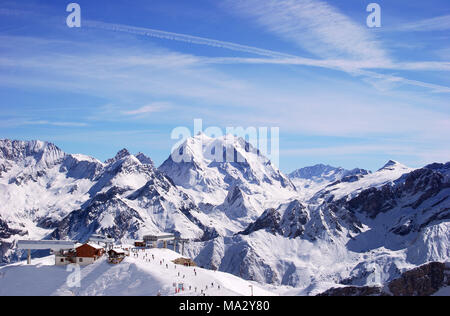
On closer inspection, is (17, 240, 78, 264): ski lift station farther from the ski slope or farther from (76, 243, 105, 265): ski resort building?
(76, 243, 105, 265): ski resort building

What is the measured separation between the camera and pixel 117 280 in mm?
125812

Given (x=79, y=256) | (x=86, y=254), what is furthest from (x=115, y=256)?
(x=79, y=256)

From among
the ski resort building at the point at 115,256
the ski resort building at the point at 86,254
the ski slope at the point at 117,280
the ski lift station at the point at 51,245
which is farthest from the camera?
the ski lift station at the point at 51,245

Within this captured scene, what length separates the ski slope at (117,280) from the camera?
391 ft

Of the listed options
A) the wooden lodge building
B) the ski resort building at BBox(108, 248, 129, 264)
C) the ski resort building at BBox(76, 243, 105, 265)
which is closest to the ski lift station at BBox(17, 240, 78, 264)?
the wooden lodge building

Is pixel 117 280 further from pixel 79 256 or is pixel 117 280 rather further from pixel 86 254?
pixel 79 256

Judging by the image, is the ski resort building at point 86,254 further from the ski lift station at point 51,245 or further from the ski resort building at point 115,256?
the ski lift station at point 51,245

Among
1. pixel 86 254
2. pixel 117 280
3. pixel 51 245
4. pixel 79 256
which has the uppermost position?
pixel 51 245

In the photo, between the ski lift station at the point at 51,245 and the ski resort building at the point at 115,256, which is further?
the ski lift station at the point at 51,245

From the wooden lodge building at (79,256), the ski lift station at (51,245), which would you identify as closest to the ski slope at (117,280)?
the wooden lodge building at (79,256)

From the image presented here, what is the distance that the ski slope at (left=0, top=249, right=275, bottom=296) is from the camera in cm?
11930

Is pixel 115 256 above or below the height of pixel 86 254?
below
